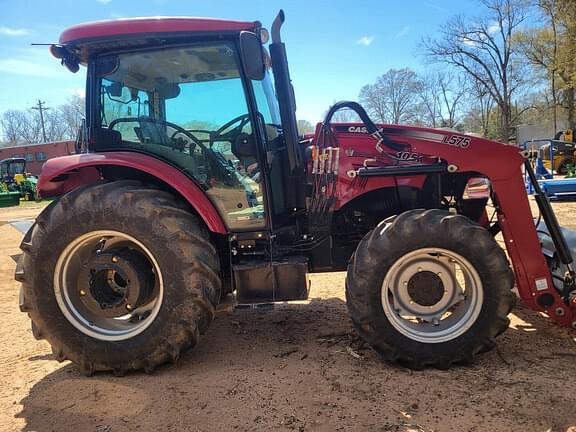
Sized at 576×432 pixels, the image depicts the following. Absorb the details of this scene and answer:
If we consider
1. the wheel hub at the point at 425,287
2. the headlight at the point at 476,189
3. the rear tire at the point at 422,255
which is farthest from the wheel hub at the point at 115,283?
the headlight at the point at 476,189

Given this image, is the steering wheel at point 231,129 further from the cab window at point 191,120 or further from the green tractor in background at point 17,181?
the green tractor in background at point 17,181

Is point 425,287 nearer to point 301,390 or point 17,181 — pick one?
point 301,390

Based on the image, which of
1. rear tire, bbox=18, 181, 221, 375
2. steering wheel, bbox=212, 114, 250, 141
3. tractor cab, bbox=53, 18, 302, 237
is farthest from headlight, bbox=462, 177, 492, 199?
rear tire, bbox=18, 181, 221, 375

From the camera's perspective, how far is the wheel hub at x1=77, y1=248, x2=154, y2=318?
321cm

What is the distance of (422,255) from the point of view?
309 centimetres

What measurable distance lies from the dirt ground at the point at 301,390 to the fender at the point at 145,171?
1042 millimetres

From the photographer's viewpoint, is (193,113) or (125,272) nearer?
(125,272)

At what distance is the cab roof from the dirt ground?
2325 millimetres

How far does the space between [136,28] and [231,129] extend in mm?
920

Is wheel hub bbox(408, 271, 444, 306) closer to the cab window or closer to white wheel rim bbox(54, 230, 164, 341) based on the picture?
the cab window

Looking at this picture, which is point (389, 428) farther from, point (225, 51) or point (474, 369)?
point (225, 51)

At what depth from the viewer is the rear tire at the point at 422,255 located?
2971 millimetres

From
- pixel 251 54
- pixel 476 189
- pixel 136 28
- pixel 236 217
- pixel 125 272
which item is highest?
pixel 136 28

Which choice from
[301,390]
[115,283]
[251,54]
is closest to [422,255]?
[301,390]
